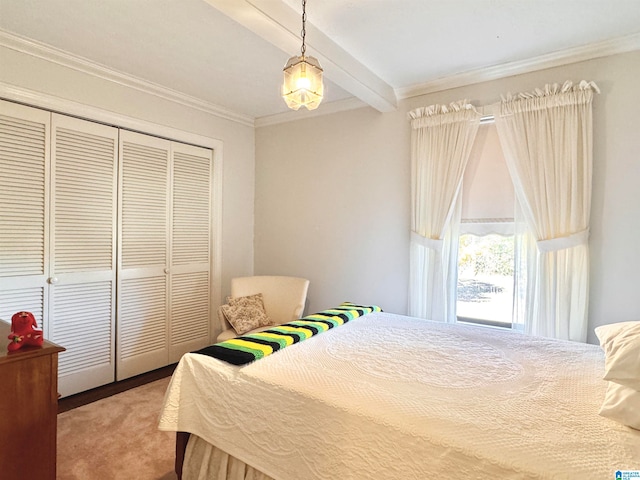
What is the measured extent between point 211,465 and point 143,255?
2.12 meters

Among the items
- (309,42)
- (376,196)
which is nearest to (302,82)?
(309,42)

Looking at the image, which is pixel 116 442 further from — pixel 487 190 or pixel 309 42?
pixel 487 190

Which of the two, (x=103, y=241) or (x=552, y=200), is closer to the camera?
(x=552, y=200)

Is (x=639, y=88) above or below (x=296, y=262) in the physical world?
above

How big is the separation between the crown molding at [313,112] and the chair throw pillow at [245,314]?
76.1 inches

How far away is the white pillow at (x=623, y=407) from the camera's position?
1138 millimetres

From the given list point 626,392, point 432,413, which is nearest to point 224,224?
point 432,413

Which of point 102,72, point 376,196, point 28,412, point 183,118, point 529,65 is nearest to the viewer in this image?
point 28,412

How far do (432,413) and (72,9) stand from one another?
2.82 meters

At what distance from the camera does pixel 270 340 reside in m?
1.91

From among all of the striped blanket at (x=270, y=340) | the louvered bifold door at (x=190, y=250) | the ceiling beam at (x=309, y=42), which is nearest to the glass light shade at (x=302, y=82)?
the ceiling beam at (x=309, y=42)

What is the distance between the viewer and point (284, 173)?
3.93m

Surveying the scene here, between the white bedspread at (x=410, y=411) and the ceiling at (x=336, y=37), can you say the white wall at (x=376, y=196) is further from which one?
the white bedspread at (x=410, y=411)

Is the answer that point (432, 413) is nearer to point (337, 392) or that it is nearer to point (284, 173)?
point (337, 392)
